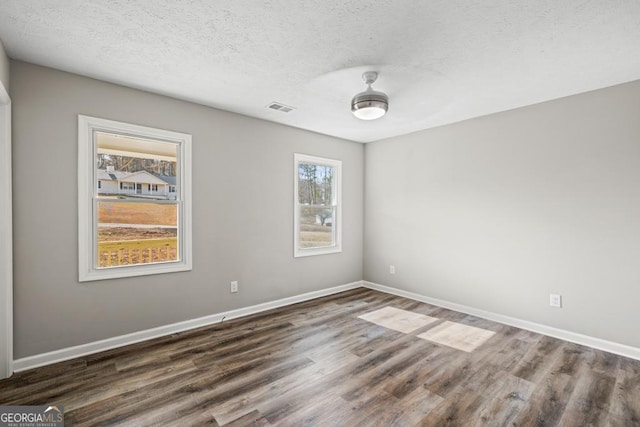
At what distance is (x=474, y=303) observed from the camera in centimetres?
397

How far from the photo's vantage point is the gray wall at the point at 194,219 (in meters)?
2.57

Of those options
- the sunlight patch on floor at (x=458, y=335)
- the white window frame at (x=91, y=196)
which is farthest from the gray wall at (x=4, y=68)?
the sunlight patch on floor at (x=458, y=335)

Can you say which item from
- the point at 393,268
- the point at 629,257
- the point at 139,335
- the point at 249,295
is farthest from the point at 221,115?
the point at 629,257

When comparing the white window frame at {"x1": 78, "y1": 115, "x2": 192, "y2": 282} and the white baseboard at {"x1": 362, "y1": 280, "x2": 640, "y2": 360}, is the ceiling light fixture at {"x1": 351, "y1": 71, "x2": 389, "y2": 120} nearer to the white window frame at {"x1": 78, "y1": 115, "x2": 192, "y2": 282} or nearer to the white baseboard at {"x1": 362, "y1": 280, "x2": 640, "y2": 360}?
the white window frame at {"x1": 78, "y1": 115, "x2": 192, "y2": 282}

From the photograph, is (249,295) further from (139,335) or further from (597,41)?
(597,41)

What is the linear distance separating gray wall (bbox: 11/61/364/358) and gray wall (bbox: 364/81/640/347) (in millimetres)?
1380

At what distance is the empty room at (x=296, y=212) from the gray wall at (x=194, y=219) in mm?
20

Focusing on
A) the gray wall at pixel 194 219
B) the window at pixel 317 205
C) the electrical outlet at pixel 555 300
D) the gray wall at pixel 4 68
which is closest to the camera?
the gray wall at pixel 4 68

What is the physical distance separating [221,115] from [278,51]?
1.55 m

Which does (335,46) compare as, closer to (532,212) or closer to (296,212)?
(296,212)

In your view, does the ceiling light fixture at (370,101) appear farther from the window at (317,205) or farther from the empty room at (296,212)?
the window at (317,205)

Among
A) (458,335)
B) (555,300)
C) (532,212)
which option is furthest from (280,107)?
(555,300)

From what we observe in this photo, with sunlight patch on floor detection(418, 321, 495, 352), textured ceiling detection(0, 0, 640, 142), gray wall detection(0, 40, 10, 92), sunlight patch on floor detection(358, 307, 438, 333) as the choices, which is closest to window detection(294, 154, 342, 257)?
sunlight patch on floor detection(358, 307, 438, 333)

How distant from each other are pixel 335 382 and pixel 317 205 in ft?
9.39
